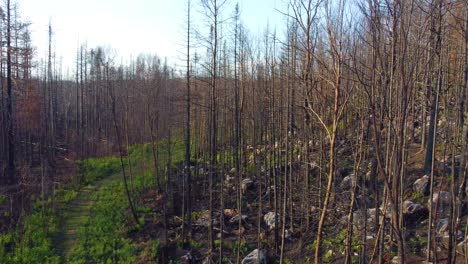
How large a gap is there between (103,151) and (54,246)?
16.6 metres

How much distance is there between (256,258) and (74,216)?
30.4 ft

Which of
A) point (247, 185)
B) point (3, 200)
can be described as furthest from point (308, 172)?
point (3, 200)

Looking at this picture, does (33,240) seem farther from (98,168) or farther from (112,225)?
(98,168)

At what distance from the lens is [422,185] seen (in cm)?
1303

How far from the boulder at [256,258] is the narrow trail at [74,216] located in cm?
621

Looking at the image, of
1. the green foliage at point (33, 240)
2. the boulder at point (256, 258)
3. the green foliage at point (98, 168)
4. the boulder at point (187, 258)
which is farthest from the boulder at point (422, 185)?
the green foliage at point (98, 168)

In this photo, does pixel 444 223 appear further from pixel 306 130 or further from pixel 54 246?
pixel 54 246

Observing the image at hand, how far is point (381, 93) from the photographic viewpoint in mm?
6688

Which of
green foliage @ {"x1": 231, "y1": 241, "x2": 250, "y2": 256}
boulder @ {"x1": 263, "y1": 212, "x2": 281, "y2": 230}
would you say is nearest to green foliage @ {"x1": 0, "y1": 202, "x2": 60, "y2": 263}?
green foliage @ {"x1": 231, "y1": 241, "x2": 250, "y2": 256}

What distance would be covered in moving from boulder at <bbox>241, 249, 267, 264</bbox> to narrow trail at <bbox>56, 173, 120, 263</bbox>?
6206 mm

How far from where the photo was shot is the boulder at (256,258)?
38.7 feet

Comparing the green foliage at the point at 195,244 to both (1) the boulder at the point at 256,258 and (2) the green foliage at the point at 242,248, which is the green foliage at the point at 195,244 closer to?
(2) the green foliage at the point at 242,248

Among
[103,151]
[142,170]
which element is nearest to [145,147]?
[103,151]

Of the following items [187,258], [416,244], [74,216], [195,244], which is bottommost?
[187,258]
